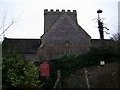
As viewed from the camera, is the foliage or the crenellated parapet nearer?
the foliage

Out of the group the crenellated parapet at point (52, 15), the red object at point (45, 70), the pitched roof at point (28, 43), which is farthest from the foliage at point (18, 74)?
the crenellated parapet at point (52, 15)

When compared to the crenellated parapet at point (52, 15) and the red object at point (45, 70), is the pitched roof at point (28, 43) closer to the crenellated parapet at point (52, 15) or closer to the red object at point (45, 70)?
the crenellated parapet at point (52, 15)

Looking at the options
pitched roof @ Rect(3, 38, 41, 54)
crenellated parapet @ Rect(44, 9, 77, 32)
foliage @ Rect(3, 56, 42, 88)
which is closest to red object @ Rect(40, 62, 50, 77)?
foliage @ Rect(3, 56, 42, 88)

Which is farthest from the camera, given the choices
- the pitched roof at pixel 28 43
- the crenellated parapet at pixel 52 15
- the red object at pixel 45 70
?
the crenellated parapet at pixel 52 15

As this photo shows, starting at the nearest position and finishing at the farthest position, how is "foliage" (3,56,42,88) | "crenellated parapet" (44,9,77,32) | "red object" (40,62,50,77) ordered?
"foliage" (3,56,42,88) < "red object" (40,62,50,77) < "crenellated parapet" (44,9,77,32)

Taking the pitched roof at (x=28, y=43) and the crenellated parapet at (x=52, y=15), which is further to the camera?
the crenellated parapet at (x=52, y=15)

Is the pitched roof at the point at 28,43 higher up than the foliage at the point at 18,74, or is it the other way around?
the pitched roof at the point at 28,43

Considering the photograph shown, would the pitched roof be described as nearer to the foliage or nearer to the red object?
the red object

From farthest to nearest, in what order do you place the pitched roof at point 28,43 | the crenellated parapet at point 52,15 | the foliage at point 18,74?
the crenellated parapet at point 52,15
the pitched roof at point 28,43
the foliage at point 18,74

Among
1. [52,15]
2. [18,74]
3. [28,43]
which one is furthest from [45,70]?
[52,15]

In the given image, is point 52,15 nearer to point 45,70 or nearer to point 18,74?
point 45,70

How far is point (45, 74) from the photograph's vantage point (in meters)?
14.7

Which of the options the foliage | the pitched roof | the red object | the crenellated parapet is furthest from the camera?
the crenellated parapet

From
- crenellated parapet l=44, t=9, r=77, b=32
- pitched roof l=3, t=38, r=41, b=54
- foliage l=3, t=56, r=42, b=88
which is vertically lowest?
foliage l=3, t=56, r=42, b=88
